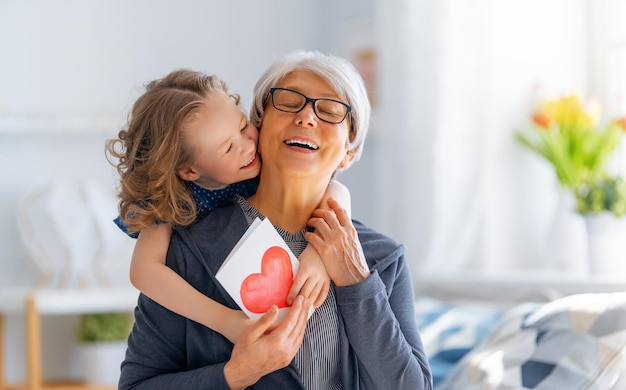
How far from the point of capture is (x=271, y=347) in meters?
1.44

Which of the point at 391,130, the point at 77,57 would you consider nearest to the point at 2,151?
the point at 77,57

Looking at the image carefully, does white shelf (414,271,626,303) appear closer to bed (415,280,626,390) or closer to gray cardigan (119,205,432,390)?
bed (415,280,626,390)

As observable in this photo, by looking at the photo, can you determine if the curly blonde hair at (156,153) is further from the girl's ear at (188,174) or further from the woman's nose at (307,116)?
the woman's nose at (307,116)

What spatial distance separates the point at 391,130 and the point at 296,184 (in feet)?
6.84

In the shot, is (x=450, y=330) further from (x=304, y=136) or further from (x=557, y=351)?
(x=304, y=136)

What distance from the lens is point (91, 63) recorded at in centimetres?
427

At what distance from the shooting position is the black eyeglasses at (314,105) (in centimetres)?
163

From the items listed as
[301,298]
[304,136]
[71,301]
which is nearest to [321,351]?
[301,298]

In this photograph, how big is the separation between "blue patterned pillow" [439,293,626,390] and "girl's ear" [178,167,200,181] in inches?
34.4

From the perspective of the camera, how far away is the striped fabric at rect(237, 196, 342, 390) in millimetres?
1583

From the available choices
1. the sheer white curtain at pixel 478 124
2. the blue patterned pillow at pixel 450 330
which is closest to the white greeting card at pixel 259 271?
the blue patterned pillow at pixel 450 330

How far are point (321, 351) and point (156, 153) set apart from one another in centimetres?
47

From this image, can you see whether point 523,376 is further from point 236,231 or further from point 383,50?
point 383,50

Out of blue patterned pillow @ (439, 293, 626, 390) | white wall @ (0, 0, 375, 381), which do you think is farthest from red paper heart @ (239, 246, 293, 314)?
white wall @ (0, 0, 375, 381)
